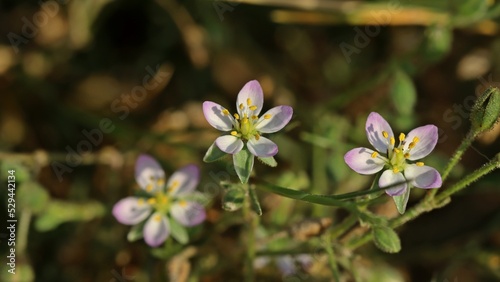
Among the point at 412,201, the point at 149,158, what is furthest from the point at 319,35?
the point at 149,158

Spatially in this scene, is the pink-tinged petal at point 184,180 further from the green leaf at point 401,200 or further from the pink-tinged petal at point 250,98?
the green leaf at point 401,200

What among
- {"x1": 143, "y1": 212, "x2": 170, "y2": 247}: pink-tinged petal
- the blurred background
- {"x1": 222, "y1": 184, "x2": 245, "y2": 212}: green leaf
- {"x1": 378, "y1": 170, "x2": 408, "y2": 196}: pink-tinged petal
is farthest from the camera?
the blurred background

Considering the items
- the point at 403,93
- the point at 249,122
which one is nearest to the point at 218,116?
the point at 249,122

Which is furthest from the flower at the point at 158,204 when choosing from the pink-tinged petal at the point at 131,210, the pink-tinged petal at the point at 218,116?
the pink-tinged petal at the point at 218,116

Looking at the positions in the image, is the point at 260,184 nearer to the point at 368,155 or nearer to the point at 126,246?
the point at 368,155

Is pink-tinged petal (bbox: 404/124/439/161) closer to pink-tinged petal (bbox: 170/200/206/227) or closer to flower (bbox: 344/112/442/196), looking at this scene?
flower (bbox: 344/112/442/196)

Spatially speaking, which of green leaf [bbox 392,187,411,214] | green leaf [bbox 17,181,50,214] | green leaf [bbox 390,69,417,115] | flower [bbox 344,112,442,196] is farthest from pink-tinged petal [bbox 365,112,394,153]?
green leaf [bbox 17,181,50,214]
